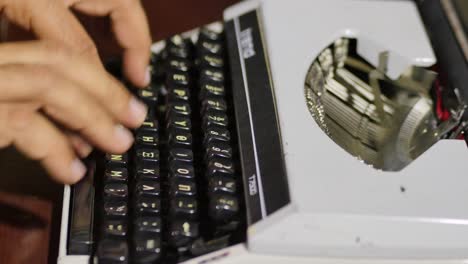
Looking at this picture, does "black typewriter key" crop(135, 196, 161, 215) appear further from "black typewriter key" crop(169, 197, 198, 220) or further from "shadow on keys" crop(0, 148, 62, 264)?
"shadow on keys" crop(0, 148, 62, 264)

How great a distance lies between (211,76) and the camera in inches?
41.7

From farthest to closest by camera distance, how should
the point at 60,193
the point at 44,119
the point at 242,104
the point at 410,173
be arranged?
1. the point at 60,193
2. the point at 242,104
3. the point at 410,173
4. the point at 44,119

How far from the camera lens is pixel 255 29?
1.06m

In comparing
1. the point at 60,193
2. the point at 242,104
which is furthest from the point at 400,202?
the point at 60,193

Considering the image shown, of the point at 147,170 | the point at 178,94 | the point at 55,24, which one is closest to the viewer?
the point at 55,24

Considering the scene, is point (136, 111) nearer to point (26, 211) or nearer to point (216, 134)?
point (216, 134)

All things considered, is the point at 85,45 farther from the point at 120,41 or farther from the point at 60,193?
the point at 60,193

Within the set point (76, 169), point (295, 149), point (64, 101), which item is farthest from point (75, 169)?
point (295, 149)

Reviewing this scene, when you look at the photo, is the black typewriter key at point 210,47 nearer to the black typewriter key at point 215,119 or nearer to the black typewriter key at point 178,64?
the black typewriter key at point 178,64

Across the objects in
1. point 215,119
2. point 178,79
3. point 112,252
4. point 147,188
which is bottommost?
point 112,252

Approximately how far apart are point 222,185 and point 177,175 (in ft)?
0.27

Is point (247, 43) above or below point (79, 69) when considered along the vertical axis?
above

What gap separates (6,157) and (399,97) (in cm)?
77

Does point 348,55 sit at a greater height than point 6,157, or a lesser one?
greater
